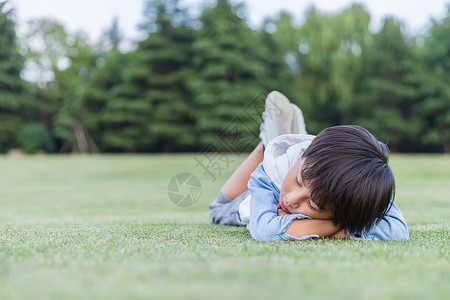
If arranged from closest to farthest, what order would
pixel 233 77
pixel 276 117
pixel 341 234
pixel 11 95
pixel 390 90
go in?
1. pixel 341 234
2. pixel 276 117
3. pixel 390 90
4. pixel 11 95
5. pixel 233 77

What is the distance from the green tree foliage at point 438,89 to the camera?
28.2 metres

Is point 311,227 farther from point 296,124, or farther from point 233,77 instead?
point 233,77

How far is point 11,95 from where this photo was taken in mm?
30094

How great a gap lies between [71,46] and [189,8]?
32.4 feet

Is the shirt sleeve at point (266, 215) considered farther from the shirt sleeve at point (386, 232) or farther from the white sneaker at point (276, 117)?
the white sneaker at point (276, 117)

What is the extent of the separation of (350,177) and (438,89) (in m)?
29.8

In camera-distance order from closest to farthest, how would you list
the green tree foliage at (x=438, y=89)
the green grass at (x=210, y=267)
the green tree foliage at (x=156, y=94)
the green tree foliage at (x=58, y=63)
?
the green grass at (x=210, y=267) → the green tree foliage at (x=438, y=89) → the green tree foliage at (x=156, y=94) → the green tree foliage at (x=58, y=63)

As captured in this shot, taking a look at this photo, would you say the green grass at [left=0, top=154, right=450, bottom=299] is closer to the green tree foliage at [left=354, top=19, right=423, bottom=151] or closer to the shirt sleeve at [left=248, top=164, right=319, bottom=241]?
the shirt sleeve at [left=248, top=164, right=319, bottom=241]

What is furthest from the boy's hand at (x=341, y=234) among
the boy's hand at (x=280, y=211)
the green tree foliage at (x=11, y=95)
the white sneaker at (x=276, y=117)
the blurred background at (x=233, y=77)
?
the green tree foliage at (x=11, y=95)

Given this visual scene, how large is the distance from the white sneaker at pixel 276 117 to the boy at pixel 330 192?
3.31 ft

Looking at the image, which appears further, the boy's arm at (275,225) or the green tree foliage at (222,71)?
the green tree foliage at (222,71)

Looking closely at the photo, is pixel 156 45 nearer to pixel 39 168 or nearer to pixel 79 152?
pixel 79 152

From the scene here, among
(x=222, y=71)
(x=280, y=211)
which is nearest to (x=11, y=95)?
(x=222, y=71)

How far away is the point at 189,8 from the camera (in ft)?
103
